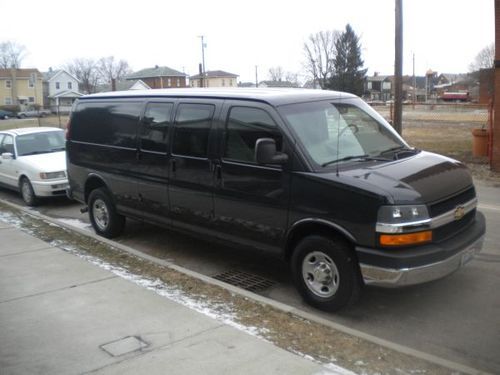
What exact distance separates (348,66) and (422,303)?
67.5 meters

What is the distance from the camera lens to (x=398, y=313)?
5.06m

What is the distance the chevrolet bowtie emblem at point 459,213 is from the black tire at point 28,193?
329 inches

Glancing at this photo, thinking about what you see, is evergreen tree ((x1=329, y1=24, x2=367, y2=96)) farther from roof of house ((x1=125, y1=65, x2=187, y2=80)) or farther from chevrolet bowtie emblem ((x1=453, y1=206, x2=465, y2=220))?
chevrolet bowtie emblem ((x1=453, y1=206, x2=465, y2=220))

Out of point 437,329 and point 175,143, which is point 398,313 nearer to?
point 437,329

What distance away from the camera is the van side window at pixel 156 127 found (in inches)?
254

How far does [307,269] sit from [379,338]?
1000mm

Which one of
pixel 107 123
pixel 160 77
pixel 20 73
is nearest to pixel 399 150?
pixel 107 123

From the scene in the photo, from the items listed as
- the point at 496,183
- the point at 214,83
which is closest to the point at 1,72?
the point at 214,83

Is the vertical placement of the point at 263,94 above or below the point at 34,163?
above

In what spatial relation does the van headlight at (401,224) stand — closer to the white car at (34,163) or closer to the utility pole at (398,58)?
the white car at (34,163)

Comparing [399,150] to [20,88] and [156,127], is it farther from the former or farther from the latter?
[20,88]

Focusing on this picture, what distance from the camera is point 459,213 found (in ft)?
16.1

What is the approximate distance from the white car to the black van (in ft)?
12.9

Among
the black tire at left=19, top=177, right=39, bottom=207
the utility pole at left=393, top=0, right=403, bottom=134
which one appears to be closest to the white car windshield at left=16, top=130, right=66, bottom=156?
the black tire at left=19, top=177, right=39, bottom=207
